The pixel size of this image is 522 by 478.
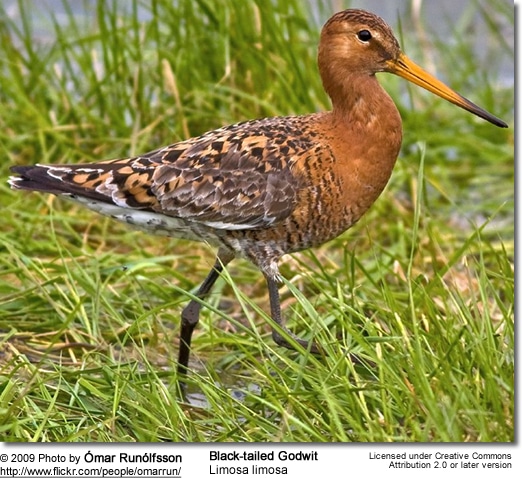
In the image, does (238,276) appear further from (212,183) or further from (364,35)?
(364,35)

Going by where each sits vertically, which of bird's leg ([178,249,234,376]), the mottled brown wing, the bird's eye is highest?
the bird's eye

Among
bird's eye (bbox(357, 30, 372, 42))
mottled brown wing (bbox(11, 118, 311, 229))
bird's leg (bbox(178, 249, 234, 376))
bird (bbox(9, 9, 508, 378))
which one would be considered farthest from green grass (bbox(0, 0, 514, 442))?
bird's eye (bbox(357, 30, 372, 42))

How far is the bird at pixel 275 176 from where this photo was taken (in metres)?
6.38

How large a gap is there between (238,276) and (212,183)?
1301mm

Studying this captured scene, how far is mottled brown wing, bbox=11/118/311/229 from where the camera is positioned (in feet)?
21.0

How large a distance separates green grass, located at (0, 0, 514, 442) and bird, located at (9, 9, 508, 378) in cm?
27

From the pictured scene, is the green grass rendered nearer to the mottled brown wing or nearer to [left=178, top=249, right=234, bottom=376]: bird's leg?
[left=178, top=249, right=234, bottom=376]: bird's leg

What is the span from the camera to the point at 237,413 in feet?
18.0

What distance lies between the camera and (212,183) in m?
6.49

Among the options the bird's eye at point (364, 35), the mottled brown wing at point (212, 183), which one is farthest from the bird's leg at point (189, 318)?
the bird's eye at point (364, 35)

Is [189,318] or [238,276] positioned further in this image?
[238,276]

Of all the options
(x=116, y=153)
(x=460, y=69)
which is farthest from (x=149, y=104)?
(x=460, y=69)

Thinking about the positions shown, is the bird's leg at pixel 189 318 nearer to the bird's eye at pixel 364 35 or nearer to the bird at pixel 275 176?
the bird at pixel 275 176

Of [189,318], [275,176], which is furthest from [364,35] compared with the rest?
[189,318]
